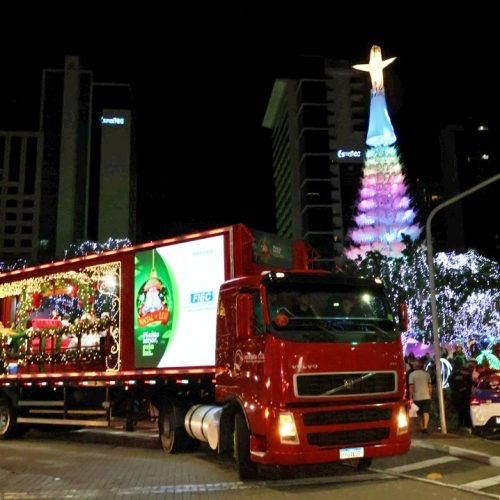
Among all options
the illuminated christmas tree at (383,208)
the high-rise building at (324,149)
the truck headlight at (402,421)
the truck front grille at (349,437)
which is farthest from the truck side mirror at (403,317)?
the high-rise building at (324,149)

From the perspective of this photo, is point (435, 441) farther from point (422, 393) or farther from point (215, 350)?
point (215, 350)

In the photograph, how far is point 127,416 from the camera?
43.6ft

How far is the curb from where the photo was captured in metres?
9.98

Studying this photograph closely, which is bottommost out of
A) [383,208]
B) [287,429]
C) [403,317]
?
[287,429]

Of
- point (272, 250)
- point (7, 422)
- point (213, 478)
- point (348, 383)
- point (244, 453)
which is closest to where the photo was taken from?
point (348, 383)

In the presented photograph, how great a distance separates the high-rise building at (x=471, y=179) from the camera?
109 m

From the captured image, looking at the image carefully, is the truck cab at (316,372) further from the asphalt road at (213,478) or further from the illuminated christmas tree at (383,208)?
the illuminated christmas tree at (383,208)

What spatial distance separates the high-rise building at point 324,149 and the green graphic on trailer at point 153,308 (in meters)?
88.3

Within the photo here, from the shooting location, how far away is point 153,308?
12.1 m

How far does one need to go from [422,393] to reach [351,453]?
5.75 metres

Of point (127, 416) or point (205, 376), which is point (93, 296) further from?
point (205, 376)

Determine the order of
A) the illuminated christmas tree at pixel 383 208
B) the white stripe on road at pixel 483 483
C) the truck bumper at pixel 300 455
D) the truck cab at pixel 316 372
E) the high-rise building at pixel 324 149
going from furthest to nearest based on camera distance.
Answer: the high-rise building at pixel 324 149 → the illuminated christmas tree at pixel 383 208 → the white stripe on road at pixel 483 483 → the truck cab at pixel 316 372 → the truck bumper at pixel 300 455

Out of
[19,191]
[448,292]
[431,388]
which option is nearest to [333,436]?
[431,388]

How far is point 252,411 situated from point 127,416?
5.59m
